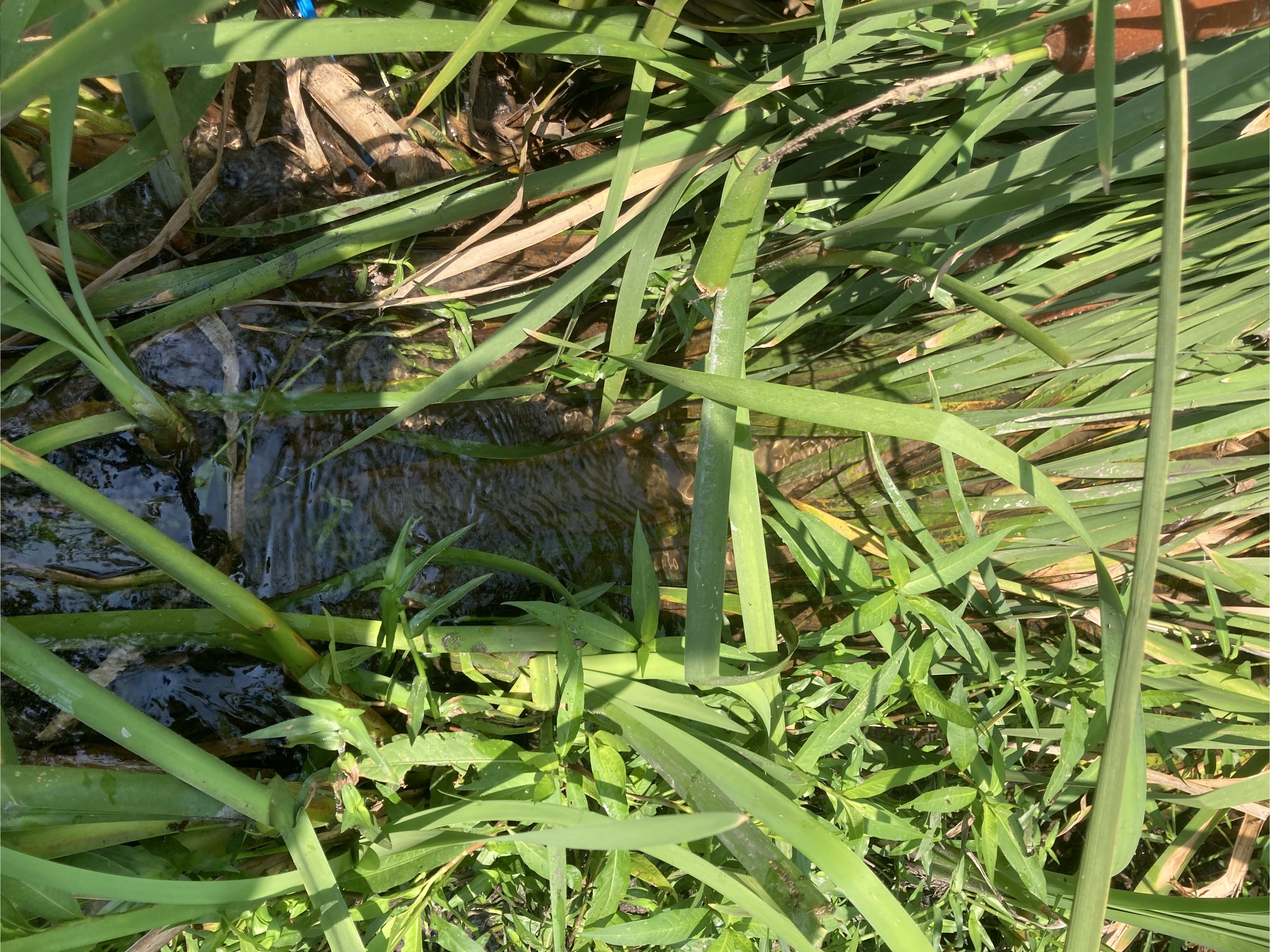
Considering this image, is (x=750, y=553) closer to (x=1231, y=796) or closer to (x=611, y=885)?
(x=611, y=885)

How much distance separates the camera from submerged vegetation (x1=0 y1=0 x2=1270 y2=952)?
817 millimetres

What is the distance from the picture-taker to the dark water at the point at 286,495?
102cm

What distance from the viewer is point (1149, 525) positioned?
26.1 inches

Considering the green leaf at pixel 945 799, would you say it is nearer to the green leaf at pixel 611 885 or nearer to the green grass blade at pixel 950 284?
the green leaf at pixel 611 885

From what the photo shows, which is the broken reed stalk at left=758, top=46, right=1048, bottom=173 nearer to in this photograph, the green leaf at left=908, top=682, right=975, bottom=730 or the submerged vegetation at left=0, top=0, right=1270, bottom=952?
the submerged vegetation at left=0, top=0, right=1270, bottom=952

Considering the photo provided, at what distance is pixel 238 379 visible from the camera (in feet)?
3.64

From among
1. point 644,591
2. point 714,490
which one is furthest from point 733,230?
point 644,591

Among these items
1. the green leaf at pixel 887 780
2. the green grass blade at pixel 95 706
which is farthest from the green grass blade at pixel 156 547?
the green leaf at pixel 887 780

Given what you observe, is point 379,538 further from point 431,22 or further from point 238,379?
point 431,22

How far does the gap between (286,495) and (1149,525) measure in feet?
3.67

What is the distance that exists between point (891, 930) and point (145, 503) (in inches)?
44.8

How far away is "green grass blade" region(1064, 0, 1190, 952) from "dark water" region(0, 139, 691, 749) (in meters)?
0.73

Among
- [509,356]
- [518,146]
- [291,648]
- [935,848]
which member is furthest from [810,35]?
[935,848]

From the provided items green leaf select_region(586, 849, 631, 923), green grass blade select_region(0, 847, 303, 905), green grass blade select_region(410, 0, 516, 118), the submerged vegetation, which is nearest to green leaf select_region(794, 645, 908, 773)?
the submerged vegetation
